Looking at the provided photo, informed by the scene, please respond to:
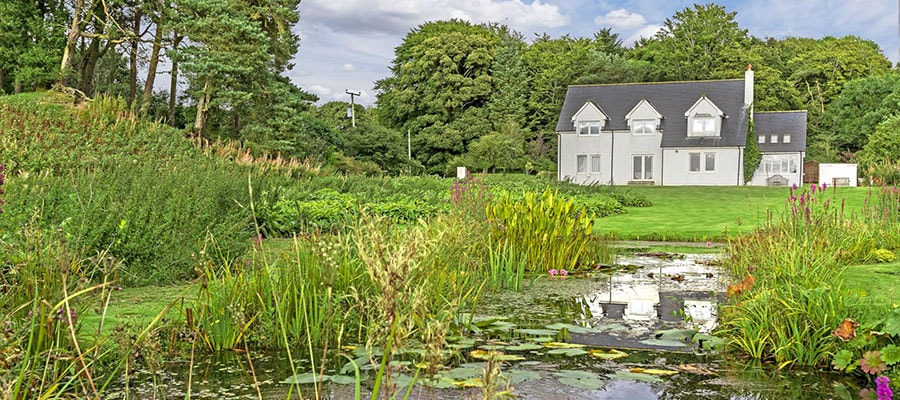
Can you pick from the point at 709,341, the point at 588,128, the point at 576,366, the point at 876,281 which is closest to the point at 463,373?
the point at 576,366

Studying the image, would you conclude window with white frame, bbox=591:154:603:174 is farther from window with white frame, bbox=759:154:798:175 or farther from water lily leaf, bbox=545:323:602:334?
water lily leaf, bbox=545:323:602:334

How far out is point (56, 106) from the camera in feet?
56.1

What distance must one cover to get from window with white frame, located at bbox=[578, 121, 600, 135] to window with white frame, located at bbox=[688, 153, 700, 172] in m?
4.55

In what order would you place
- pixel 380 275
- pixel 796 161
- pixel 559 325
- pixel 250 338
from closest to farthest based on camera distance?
pixel 380 275 < pixel 250 338 < pixel 559 325 < pixel 796 161

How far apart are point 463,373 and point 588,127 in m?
34.9

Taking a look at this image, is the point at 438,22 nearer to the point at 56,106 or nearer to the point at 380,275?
the point at 56,106

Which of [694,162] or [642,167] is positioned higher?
[694,162]

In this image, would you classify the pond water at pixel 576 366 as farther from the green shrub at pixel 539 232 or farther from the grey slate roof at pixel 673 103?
the grey slate roof at pixel 673 103

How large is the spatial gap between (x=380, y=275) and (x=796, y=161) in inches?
1519

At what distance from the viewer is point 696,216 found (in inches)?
631

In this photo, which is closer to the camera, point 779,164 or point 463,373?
point 463,373

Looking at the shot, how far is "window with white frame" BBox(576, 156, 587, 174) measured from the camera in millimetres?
38125

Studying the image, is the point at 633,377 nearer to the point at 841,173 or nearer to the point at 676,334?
the point at 676,334

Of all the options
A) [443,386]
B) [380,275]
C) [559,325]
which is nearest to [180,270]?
[559,325]
